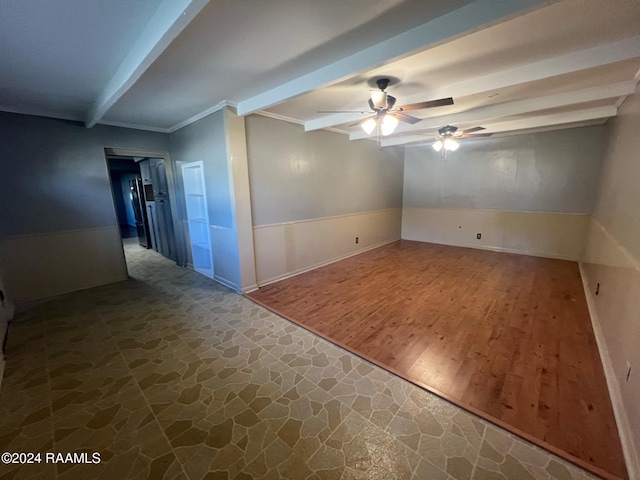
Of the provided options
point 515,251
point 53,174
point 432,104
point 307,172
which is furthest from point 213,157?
point 515,251

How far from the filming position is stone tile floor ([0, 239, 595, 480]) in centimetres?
143

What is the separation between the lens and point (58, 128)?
11.8ft

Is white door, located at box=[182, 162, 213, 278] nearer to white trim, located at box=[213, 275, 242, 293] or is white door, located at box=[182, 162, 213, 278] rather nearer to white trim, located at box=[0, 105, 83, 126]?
white trim, located at box=[213, 275, 242, 293]

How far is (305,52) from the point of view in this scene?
204cm

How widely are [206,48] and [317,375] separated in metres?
2.78

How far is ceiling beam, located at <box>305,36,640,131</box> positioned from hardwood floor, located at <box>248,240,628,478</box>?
8.28ft

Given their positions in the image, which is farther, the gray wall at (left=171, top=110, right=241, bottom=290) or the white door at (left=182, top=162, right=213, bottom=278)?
the white door at (left=182, top=162, right=213, bottom=278)

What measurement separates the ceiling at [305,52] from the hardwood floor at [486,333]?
248 centimetres

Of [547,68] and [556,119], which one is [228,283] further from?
[556,119]

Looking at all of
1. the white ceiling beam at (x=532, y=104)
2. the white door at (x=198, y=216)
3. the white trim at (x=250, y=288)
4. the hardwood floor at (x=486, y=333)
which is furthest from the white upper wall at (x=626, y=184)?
the white door at (x=198, y=216)

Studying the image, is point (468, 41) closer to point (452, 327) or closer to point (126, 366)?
point (452, 327)

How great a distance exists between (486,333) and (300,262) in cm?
293

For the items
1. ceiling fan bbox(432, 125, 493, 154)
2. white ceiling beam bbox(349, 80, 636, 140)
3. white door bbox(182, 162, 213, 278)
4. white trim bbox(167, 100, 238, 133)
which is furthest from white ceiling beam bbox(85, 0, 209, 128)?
ceiling fan bbox(432, 125, 493, 154)

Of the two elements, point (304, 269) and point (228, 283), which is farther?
point (304, 269)
